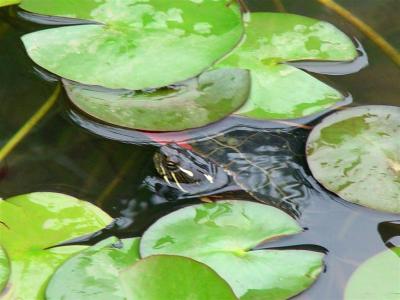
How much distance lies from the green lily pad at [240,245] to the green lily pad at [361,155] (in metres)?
0.15

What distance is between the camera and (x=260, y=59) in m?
1.57

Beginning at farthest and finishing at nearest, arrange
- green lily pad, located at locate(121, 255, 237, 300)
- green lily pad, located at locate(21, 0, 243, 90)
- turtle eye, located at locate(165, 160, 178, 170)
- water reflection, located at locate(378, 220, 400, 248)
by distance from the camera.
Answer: green lily pad, located at locate(21, 0, 243, 90), turtle eye, located at locate(165, 160, 178, 170), water reflection, located at locate(378, 220, 400, 248), green lily pad, located at locate(121, 255, 237, 300)

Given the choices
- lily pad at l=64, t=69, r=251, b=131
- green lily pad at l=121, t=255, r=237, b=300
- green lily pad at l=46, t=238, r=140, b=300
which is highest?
lily pad at l=64, t=69, r=251, b=131

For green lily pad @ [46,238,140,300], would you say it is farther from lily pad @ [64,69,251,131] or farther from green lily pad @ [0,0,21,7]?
green lily pad @ [0,0,21,7]

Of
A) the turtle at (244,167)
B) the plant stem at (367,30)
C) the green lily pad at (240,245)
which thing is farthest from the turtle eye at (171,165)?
the plant stem at (367,30)

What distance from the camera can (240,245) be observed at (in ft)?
4.04

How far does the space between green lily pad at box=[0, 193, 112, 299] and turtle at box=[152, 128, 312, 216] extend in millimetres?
191

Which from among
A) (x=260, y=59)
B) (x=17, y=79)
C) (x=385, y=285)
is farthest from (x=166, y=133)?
(x=385, y=285)

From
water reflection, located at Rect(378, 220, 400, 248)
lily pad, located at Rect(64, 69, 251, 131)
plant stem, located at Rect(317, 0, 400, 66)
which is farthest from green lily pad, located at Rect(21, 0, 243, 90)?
water reflection, located at Rect(378, 220, 400, 248)

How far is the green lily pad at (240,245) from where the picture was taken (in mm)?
1173

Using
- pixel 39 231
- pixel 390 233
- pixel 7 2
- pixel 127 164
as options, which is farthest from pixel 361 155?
pixel 7 2

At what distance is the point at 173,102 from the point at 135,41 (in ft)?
0.62

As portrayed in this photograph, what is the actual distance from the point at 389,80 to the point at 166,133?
0.57 m

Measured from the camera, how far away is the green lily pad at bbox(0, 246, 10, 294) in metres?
1.17
